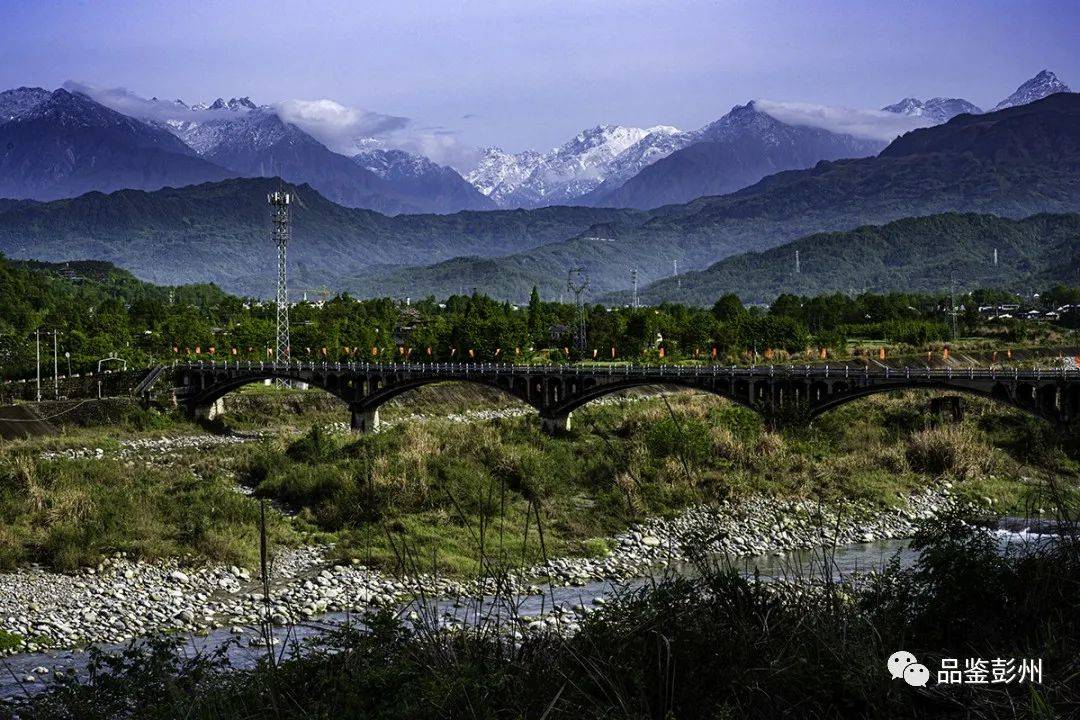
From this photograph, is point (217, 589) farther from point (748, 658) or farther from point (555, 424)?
point (555, 424)

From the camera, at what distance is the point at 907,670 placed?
9.86 meters

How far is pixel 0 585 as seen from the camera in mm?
37562

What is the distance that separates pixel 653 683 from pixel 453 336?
118 meters

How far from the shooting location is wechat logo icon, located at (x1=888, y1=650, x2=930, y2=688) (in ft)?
32.1

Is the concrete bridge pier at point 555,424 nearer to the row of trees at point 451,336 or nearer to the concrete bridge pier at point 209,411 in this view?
the concrete bridge pier at point 209,411

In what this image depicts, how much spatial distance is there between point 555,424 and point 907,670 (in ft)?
227

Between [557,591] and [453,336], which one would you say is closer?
[557,591]

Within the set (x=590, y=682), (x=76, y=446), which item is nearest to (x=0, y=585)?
(x=590, y=682)

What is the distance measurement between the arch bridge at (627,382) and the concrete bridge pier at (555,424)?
8 centimetres

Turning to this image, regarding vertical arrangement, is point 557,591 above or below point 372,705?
below

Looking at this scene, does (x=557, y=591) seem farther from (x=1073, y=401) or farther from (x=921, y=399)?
(x=921, y=399)

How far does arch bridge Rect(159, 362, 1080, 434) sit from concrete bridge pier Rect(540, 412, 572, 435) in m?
0.08

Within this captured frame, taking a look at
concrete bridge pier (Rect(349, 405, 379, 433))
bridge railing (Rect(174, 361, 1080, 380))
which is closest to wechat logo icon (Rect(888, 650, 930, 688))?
bridge railing (Rect(174, 361, 1080, 380))

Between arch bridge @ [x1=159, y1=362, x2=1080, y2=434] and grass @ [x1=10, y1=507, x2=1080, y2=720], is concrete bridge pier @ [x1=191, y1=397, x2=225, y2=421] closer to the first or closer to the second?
arch bridge @ [x1=159, y1=362, x2=1080, y2=434]
